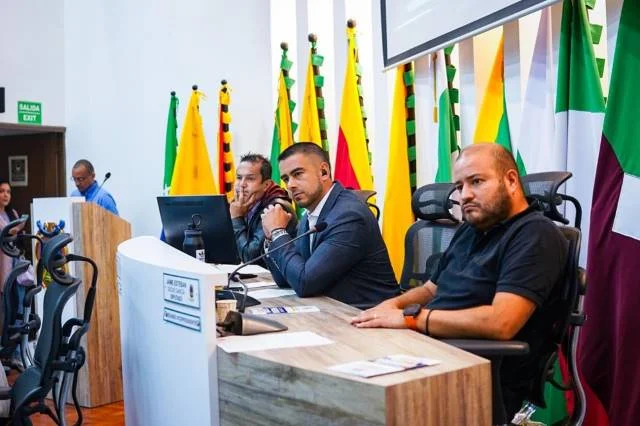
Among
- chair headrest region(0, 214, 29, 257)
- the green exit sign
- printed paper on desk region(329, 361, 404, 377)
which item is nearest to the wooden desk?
printed paper on desk region(329, 361, 404, 377)

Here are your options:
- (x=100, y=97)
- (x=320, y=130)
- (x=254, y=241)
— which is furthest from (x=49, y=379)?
(x=100, y=97)

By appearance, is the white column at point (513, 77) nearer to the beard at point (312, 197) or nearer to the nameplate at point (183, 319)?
the beard at point (312, 197)

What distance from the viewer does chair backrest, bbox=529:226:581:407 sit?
78.1 inches

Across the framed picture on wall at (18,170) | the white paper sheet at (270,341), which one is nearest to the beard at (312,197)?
the white paper sheet at (270,341)

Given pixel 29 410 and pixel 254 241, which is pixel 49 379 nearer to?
pixel 29 410

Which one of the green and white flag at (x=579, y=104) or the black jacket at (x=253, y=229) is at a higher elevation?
the green and white flag at (x=579, y=104)

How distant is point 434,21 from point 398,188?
948 mm

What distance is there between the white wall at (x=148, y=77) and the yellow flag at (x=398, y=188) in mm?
2117

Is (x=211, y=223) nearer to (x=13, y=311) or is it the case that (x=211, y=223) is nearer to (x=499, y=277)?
(x=499, y=277)

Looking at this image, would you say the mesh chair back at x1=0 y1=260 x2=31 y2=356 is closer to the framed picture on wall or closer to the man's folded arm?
the man's folded arm

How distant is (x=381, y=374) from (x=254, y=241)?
2238 millimetres

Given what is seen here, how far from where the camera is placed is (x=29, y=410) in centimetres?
248

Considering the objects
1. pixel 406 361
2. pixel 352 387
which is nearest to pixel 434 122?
pixel 406 361

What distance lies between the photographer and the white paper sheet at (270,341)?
174 centimetres
